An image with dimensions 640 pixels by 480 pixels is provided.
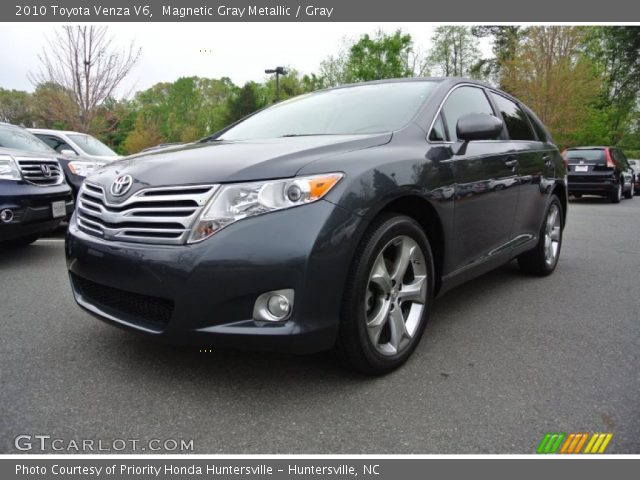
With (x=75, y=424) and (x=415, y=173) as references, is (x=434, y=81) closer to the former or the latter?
(x=415, y=173)

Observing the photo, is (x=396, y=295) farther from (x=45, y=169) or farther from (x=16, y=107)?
(x=16, y=107)

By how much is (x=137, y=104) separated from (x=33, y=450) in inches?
2740

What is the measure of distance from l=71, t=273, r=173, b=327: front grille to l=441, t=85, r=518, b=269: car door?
1.65 metres

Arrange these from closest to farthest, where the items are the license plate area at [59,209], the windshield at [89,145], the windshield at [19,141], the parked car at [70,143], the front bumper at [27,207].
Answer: the front bumper at [27,207], the license plate area at [59,209], the windshield at [19,141], the parked car at [70,143], the windshield at [89,145]

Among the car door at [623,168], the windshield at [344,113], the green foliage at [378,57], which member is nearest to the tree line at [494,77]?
the green foliage at [378,57]

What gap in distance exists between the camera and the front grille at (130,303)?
83.7 inches

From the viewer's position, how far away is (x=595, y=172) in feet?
43.7

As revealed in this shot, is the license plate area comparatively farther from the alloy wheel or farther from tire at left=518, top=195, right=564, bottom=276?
tire at left=518, top=195, right=564, bottom=276

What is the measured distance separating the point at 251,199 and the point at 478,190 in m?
1.62

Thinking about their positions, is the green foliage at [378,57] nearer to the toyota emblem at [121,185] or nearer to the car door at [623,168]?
the car door at [623,168]

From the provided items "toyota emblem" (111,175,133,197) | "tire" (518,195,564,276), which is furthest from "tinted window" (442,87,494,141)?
"toyota emblem" (111,175,133,197)

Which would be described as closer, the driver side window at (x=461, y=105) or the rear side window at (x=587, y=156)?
the driver side window at (x=461, y=105)

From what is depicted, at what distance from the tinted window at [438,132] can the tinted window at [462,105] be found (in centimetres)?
7

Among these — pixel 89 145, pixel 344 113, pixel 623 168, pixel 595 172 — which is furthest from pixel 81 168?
pixel 623 168
